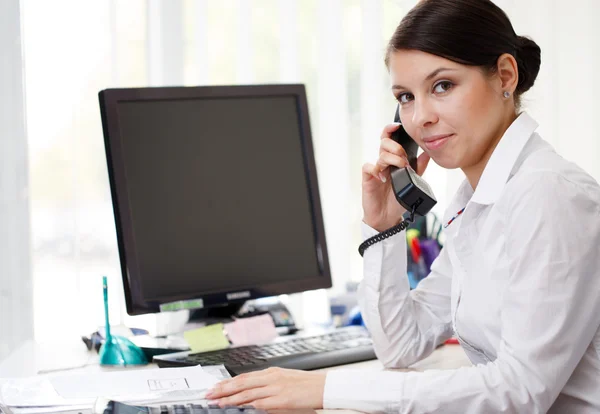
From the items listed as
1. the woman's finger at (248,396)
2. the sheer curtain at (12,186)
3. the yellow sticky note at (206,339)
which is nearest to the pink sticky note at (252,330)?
the yellow sticky note at (206,339)

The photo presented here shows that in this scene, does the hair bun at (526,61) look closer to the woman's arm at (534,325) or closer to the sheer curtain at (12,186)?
the woman's arm at (534,325)

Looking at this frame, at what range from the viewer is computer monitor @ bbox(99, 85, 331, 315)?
1410mm

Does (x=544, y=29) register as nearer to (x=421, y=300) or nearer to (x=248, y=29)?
(x=248, y=29)

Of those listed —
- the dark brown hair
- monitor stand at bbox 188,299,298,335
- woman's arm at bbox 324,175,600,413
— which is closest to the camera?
woman's arm at bbox 324,175,600,413

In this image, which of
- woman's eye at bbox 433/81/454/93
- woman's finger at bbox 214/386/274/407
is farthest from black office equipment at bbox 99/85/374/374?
woman's eye at bbox 433/81/454/93

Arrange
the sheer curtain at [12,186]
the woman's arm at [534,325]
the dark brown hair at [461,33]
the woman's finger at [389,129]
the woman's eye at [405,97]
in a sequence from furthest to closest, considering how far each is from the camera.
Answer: the sheer curtain at [12,186], the woman's finger at [389,129], the woman's eye at [405,97], the dark brown hair at [461,33], the woman's arm at [534,325]

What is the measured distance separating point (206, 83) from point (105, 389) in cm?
118

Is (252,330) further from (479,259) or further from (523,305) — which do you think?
(523,305)

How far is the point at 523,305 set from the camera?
1.01 m

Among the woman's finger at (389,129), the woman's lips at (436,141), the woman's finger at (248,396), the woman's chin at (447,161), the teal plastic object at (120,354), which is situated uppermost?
the woman's finger at (389,129)

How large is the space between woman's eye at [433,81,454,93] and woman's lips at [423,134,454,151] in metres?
0.08

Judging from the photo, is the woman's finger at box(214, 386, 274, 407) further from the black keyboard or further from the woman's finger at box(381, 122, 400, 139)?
the woman's finger at box(381, 122, 400, 139)

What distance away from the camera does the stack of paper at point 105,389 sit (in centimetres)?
103

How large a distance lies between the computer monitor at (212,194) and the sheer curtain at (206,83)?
0.27m
